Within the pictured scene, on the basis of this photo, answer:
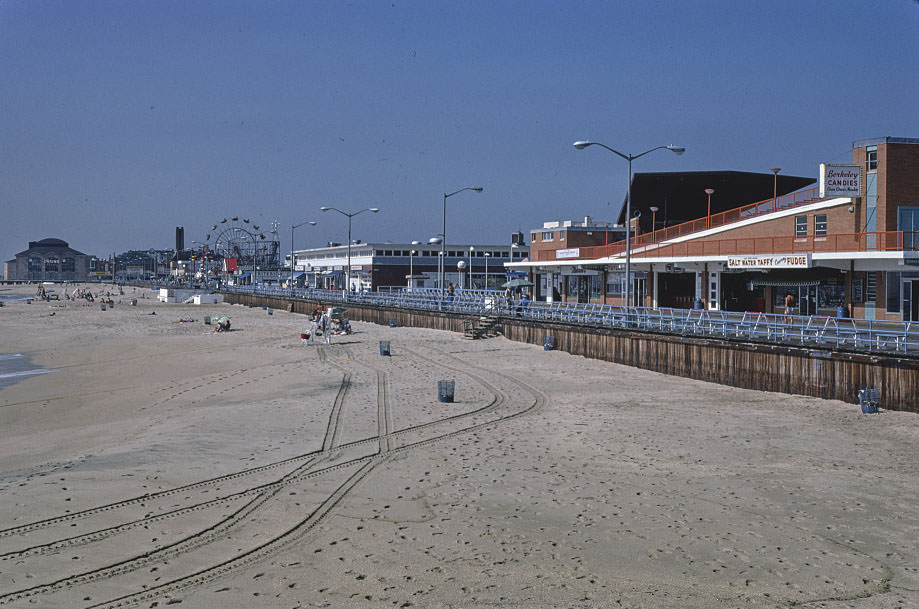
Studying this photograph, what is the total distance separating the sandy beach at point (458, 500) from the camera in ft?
26.6

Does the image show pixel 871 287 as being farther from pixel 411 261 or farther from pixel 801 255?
pixel 411 261

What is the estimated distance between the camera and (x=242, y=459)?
535 inches

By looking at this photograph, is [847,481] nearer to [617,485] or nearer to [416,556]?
[617,485]

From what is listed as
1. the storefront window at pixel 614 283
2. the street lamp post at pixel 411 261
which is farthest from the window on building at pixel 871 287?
the street lamp post at pixel 411 261

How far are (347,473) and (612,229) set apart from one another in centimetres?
4832

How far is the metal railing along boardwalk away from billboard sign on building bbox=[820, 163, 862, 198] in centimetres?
593

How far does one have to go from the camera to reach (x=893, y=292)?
98.1 feet

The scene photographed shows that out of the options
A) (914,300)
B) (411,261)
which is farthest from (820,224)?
(411,261)

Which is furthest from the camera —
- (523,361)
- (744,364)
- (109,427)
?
(523,361)

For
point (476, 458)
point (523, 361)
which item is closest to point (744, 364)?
point (523, 361)

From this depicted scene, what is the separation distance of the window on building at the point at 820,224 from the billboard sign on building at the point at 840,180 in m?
2.67

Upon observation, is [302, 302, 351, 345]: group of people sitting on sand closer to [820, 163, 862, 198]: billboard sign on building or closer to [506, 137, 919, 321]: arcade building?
[506, 137, 919, 321]: arcade building

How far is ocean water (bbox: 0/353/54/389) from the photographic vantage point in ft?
93.4

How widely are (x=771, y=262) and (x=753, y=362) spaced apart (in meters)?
12.1
